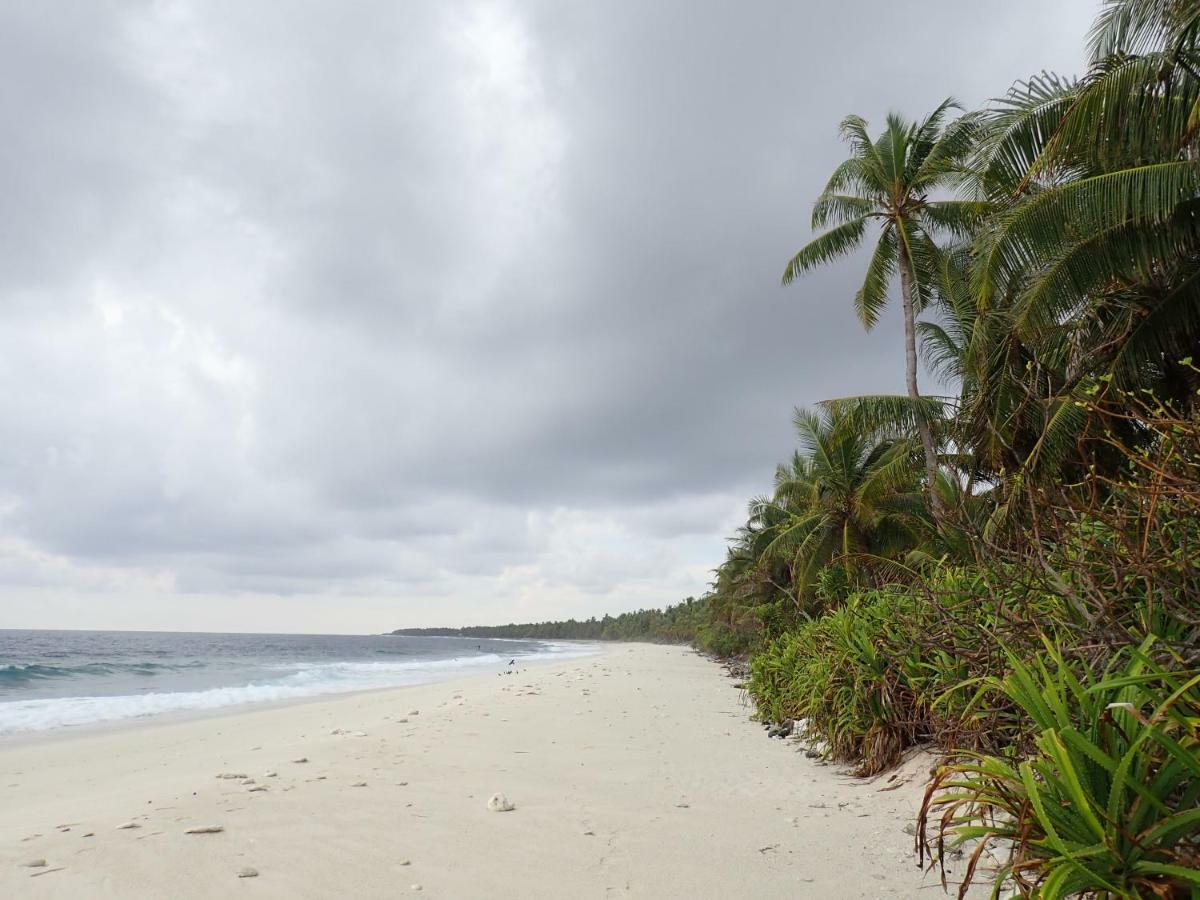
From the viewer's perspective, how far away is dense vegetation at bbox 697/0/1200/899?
2545 millimetres

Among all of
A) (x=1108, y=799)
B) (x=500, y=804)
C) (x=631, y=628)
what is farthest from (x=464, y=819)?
(x=631, y=628)

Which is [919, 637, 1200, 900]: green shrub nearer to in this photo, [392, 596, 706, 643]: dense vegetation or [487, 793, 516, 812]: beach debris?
[487, 793, 516, 812]: beach debris

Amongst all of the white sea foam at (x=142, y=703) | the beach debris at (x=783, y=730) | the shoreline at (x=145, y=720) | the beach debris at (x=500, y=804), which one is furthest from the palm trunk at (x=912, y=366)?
the white sea foam at (x=142, y=703)

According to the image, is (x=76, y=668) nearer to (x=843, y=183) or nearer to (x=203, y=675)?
(x=203, y=675)

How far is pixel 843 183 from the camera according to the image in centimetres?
1650

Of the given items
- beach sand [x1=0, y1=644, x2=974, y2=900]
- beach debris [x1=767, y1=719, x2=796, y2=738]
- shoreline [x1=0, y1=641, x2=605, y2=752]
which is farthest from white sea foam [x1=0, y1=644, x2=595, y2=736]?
beach debris [x1=767, y1=719, x2=796, y2=738]

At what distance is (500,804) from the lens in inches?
206

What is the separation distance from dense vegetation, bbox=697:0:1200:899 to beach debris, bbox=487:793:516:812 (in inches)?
117

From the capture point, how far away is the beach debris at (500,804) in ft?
17.0

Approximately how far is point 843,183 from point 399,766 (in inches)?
625

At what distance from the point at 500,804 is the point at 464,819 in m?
0.38

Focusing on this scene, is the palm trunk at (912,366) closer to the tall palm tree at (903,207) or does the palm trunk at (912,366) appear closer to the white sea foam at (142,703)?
the tall palm tree at (903,207)

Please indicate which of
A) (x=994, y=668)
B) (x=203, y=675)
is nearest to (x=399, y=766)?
(x=994, y=668)

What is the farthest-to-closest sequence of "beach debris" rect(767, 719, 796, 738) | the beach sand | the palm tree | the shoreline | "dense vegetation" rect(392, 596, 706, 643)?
"dense vegetation" rect(392, 596, 706, 643), the palm tree, the shoreline, "beach debris" rect(767, 719, 796, 738), the beach sand
